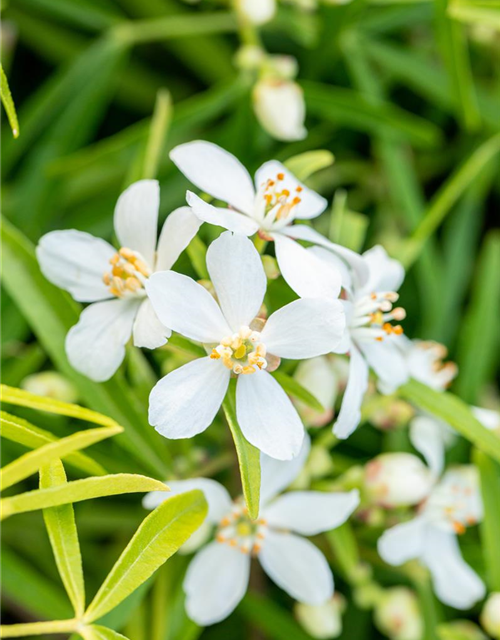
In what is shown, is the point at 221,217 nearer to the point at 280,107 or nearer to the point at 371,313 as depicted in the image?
the point at 371,313

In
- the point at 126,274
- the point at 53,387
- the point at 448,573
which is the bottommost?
the point at 448,573

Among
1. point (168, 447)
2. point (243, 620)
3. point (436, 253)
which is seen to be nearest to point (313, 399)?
point (168, 447)

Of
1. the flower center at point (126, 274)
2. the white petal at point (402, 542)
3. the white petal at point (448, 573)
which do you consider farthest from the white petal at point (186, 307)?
the white petal at point (448, 573)

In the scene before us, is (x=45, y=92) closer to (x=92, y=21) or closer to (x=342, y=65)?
(x=92, y=21)

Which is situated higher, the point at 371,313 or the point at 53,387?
the point at 371,313

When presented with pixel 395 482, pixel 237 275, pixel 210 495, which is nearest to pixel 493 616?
pixel 395 482

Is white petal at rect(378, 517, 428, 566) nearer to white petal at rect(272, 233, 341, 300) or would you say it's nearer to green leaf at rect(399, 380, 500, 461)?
green leaf at rect(399, 380, 500, 461)

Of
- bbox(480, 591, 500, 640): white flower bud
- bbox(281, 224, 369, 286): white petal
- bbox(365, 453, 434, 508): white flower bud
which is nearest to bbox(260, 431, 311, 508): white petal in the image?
bbox(365, 453, 434, 508): white flower bud
